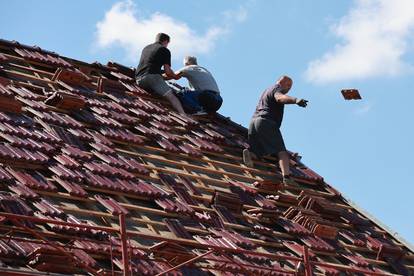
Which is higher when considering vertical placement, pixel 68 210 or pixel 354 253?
pixel 354 253

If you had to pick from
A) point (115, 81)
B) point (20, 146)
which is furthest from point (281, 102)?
point (20, 146)

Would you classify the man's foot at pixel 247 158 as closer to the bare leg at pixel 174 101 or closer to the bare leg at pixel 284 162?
the bare leg at pixel 284 162

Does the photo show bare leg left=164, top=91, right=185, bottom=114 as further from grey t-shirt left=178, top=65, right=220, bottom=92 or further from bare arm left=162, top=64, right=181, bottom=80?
grey t-shirt left=178, top=65, right=220, bottom=92

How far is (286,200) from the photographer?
11359mm

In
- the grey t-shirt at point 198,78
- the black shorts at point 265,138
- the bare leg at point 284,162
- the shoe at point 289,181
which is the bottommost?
the shoe at point 289,181

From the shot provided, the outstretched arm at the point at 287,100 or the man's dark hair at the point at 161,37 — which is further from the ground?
the man's dark hair at the point at 161,37

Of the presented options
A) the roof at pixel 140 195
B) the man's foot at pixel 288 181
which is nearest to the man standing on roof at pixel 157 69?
the roof at pixel 140 195

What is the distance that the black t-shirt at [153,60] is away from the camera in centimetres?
1309

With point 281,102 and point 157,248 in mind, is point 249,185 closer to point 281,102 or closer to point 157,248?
point 281,102

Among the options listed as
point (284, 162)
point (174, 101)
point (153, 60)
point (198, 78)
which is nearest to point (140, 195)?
point (284, 162)

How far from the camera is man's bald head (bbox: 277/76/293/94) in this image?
1262 centimetres

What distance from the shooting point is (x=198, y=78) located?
13.5m

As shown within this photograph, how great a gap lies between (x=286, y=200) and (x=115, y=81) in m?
2.88

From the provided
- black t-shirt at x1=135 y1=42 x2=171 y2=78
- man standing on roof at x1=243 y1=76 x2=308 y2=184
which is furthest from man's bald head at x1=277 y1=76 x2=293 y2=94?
black t-shirt at x1=135 y1=42 x2=171 y2=78
